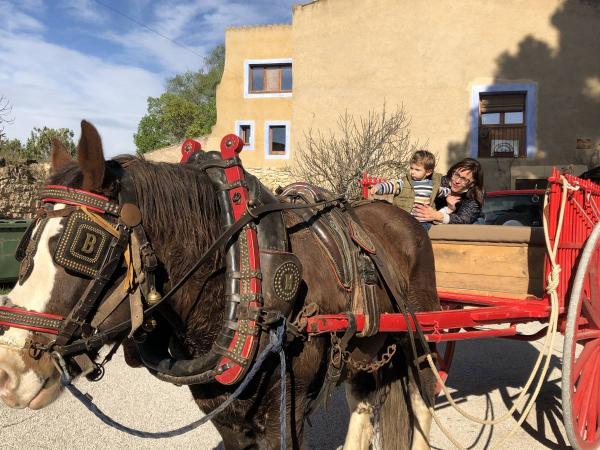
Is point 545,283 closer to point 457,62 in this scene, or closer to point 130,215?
point 130,215

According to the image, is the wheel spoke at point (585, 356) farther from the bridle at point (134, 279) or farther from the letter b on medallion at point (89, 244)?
the letter b on medallion at point (89, 244)

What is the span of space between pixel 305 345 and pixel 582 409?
7.29 feet

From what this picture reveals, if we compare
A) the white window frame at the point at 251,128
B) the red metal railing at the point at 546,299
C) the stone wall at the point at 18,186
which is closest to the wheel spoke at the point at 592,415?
the red metal railing at the point at 546,299

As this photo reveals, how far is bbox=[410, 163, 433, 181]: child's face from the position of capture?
11.4ft

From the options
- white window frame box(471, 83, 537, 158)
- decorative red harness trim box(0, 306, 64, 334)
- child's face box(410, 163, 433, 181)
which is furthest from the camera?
white window frame box(471, 83, 537, 158)

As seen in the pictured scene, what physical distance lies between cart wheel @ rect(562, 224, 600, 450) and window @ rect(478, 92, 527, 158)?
11185 millimetres

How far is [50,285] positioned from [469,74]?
1376 centimetres

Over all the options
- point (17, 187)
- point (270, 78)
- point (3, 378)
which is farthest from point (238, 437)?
point (270, 78)

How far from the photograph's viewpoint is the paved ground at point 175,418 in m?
3.14

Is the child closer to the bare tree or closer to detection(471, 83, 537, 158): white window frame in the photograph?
the bare tree

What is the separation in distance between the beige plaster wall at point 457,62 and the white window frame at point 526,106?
0.14m

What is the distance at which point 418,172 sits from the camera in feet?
11.5

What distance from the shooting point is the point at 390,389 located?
2.89 metres

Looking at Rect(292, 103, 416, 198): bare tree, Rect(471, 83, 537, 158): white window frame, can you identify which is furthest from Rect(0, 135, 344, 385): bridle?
Rect(471, 83, 537, 158): white window frame
